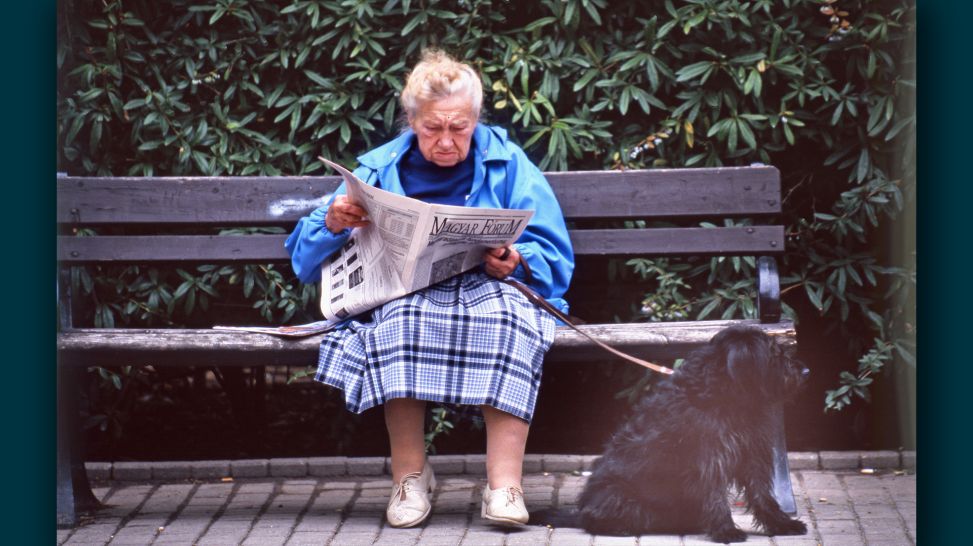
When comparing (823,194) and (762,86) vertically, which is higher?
(762,86)

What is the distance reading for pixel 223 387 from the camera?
18.3 feet

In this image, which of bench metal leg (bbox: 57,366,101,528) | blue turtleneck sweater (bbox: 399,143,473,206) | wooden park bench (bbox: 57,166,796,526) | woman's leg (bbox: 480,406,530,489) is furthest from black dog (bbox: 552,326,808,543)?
bench metal leg (bbox: 57,366,101,528)

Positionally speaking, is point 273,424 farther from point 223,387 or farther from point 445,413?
point 445,413

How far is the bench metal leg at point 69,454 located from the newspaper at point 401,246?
2.91ft

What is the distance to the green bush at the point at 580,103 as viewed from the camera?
16.6 feet

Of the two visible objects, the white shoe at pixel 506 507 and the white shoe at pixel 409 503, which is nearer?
the white shoe at pixel 506 507

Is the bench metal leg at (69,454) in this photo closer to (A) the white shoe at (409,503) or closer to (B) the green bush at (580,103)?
(B) the green bush at (580,103)

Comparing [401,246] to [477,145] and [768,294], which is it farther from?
[768,294]

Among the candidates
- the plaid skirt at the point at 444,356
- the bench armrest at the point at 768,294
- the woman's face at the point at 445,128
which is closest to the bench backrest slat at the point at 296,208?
the bench armrest at the point at 768,294

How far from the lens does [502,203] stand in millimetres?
4547
